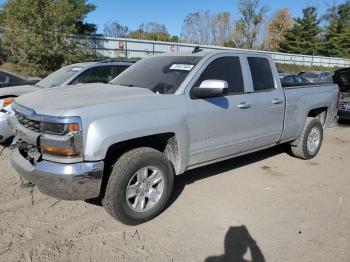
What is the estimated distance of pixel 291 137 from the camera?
6203 millimetres

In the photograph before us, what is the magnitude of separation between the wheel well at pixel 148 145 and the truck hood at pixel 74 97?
0.49 metres

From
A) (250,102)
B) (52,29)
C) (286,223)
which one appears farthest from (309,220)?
(52,29)

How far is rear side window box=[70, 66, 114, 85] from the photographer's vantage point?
299 inches

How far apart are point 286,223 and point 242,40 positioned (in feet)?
241

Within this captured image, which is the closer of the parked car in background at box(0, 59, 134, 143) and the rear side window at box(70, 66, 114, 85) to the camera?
the parked car in background at box(0, 59, 134, 143)

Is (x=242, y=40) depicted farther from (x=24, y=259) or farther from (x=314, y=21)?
(x=24, y=259)

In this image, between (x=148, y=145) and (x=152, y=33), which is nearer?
(x=148, y=145)

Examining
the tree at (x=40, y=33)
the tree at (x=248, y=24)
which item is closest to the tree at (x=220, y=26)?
the tree at (x=248, y=24)

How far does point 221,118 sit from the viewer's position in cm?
466

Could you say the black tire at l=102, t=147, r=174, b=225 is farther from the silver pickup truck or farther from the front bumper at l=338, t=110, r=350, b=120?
the front bumper at l=338, t=110, r=350, b=120

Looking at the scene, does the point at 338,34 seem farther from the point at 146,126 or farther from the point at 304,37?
the point at 146,126

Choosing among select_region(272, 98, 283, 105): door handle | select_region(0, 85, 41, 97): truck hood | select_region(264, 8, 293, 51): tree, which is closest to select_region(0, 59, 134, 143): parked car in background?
select_region(0, 85, 41, 97): truck hood

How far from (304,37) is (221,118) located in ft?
208

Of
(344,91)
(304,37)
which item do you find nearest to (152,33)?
(304,37)
